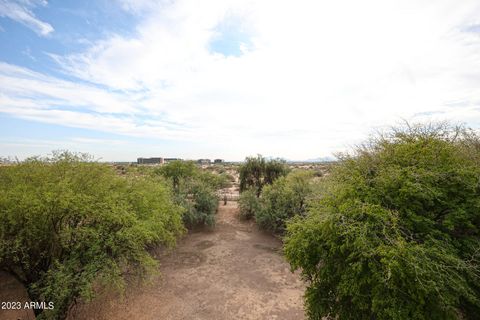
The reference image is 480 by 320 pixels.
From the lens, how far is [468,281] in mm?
5898

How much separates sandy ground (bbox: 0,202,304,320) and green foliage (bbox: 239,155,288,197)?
33.9ft

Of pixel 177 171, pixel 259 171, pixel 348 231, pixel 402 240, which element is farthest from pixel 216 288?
pixel 177 171

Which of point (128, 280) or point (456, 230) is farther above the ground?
point (456, 230)

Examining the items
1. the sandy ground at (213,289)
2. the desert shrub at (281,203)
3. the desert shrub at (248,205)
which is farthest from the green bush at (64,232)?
the desert shrub at (248,205)

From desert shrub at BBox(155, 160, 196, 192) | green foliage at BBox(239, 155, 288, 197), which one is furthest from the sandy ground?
desert shrub at BBox(155, 160, 196, 192)

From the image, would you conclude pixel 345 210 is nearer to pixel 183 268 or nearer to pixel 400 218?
pixel 400 218

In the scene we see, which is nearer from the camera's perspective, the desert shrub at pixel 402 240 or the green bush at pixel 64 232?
the desert shrub at pixel 402 240

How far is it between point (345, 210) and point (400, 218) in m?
1.47

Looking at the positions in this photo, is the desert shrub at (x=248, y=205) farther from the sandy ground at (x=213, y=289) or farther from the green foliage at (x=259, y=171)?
the green foliage at (x=259, y=171)

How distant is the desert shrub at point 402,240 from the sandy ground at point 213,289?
155 inches

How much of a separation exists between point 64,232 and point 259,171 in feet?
69.7

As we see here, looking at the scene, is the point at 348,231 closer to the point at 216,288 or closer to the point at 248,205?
the point at 216,288

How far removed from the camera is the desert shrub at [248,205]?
842 inches

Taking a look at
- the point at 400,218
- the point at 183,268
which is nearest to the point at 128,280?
the point at 183,268
